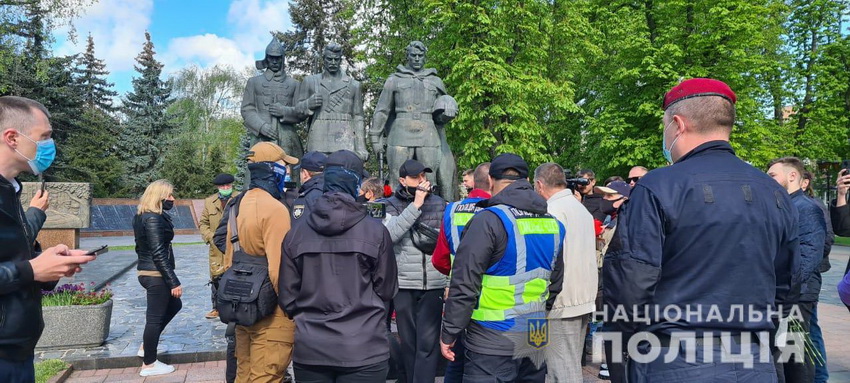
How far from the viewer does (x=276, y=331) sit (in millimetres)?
3971

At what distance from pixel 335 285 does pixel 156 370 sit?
13.1 feet

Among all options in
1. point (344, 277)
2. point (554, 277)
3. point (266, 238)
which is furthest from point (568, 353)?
point (266, 238)

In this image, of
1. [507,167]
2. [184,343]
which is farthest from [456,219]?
[184,343]

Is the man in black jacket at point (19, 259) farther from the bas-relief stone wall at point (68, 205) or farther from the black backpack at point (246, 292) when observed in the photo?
the bas-relief stone wall at point (68, 205)

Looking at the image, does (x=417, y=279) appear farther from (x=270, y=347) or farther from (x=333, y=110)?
(x=333, y=110)

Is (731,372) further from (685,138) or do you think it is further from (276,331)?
(276,331)

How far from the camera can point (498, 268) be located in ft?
12.3

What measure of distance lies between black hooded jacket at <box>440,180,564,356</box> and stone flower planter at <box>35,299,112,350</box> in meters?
5.29

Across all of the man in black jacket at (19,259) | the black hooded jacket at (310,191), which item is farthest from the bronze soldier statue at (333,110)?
the man in black jacket at (19,259)

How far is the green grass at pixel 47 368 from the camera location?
5.75 metres

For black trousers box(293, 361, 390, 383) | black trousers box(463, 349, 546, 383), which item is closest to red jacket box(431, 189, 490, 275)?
black trousers box(463, 349, 546, 383)

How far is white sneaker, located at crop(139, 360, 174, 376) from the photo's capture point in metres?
6.31

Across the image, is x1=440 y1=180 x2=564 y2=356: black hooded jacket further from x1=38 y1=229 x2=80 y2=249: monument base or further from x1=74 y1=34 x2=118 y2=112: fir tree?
x1=74 y1=34 x2=118 y2=112: fir tree

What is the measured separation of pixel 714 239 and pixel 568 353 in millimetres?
2556
